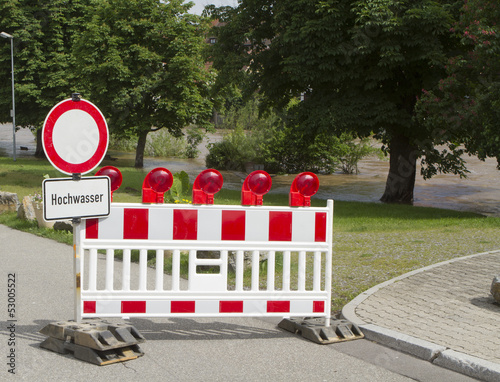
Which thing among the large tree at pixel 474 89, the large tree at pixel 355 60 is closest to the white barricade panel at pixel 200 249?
the large tree at pixel 474 89

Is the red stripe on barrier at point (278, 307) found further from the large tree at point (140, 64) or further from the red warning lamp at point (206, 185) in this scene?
the large tree at point (140, 64)

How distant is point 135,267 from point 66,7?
3273 centimetres

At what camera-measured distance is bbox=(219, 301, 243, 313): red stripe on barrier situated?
5.31m

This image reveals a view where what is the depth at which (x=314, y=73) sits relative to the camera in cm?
1822

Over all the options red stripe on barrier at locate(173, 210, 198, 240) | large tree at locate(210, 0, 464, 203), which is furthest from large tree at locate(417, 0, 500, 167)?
red stripe on barrier at locate(173, 210, 198, 240)

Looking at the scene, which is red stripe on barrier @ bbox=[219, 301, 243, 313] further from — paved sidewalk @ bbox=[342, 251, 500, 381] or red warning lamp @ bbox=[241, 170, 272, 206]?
paved sidewalk @ bbox=[342, 251, 500, 381]

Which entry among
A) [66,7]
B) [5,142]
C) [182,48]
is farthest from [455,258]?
[5,142]

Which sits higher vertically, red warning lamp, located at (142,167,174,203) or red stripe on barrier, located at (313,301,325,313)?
red warning lamp, located at (142,167,174,203)

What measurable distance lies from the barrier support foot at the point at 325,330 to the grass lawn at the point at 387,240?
0.80 meters

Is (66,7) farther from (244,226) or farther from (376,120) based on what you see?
(244,226)

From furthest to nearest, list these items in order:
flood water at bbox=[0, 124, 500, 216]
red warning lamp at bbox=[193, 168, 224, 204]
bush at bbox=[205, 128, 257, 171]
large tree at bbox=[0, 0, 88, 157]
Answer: large tree at bbox=[0, 0, 88, 157] < bush at bbox=[205, 128, 257, 171] < flood water at bbox=[0, 124, 500, 216] < red warning lamp at bbox=[193, 168, 224, 204]

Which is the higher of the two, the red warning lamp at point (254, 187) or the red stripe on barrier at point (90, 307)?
the red warning lamp at point (254, 187)

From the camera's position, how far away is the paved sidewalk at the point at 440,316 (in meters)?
4.77

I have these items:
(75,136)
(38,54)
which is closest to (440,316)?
(75,136)
